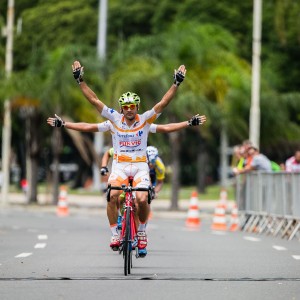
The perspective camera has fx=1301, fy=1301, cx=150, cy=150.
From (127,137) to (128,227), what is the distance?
1297 mm

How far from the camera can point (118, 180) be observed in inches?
577

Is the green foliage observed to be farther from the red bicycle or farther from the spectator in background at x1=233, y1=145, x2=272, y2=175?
the red bicycle

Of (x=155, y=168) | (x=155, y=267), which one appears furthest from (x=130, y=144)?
(x=155, y=168)

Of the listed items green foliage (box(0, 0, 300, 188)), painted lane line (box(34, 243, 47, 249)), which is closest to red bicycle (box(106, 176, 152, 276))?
painted lane line (box(34, 243, 47, 249))

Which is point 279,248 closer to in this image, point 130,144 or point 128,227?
point 130,144

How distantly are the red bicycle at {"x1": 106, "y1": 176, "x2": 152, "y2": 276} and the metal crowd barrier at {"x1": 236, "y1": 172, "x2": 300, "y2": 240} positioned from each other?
8962 mm

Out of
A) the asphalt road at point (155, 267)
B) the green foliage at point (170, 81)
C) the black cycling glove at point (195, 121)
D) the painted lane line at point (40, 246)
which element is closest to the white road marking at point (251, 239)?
the asphalt road at point (155, 267)

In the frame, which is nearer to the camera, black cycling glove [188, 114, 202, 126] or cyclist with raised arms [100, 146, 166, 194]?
black cycling glove [188, 114, 202, 126]

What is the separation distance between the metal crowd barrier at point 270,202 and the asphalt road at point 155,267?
0.67m

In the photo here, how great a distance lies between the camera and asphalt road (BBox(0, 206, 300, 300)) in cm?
1166

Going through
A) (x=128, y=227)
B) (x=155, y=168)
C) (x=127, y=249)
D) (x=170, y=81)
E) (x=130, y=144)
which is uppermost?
(x=170, y=81)

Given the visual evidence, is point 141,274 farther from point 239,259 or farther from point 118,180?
point 239,259

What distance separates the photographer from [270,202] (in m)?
26.0

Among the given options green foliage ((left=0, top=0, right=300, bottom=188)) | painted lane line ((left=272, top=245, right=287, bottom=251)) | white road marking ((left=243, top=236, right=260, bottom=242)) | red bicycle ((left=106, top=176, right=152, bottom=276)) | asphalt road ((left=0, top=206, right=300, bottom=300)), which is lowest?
asphalt road ((left=0, top=206, right=300, bottom=300))
